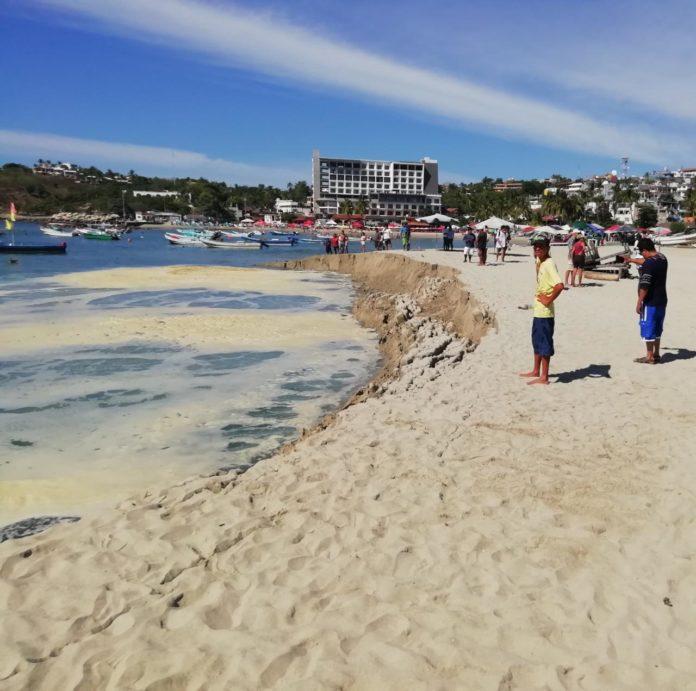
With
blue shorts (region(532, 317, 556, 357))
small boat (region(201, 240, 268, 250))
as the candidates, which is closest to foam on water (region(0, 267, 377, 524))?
blue shorts (region(532, 317, 556, 357))

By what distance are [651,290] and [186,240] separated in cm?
6766

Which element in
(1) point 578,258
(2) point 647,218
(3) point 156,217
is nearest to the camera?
(1) point 578,258

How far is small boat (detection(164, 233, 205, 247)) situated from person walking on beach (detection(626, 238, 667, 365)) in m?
64.4

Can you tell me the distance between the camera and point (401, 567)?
3.88m

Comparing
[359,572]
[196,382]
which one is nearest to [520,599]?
[359,572]

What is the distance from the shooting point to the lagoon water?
6809mm

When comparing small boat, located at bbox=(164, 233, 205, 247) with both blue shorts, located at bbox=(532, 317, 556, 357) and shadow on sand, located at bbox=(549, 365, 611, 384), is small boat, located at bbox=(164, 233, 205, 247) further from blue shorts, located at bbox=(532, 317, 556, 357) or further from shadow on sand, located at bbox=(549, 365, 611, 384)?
blue shorts, located at bbox=(532, 317, 556, 357)

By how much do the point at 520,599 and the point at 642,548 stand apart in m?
1.12

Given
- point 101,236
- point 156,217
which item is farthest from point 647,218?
point 156,217

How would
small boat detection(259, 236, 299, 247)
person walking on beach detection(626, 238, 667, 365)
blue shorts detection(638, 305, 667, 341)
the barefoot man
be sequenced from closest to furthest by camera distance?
the barefoot man
person walking on beach detection(626, 238, 667, 365)
blue shorts detection(638, 305, 667, 341)
small boat detection(259, 236, 299, 247)

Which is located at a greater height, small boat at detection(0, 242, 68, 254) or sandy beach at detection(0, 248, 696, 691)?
small boat at detection(0, 242, 68, 254)

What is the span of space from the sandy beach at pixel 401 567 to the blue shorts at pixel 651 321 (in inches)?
62.4

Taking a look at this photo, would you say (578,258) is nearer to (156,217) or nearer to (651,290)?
(651,290)

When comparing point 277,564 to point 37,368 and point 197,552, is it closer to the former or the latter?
point 197,552
